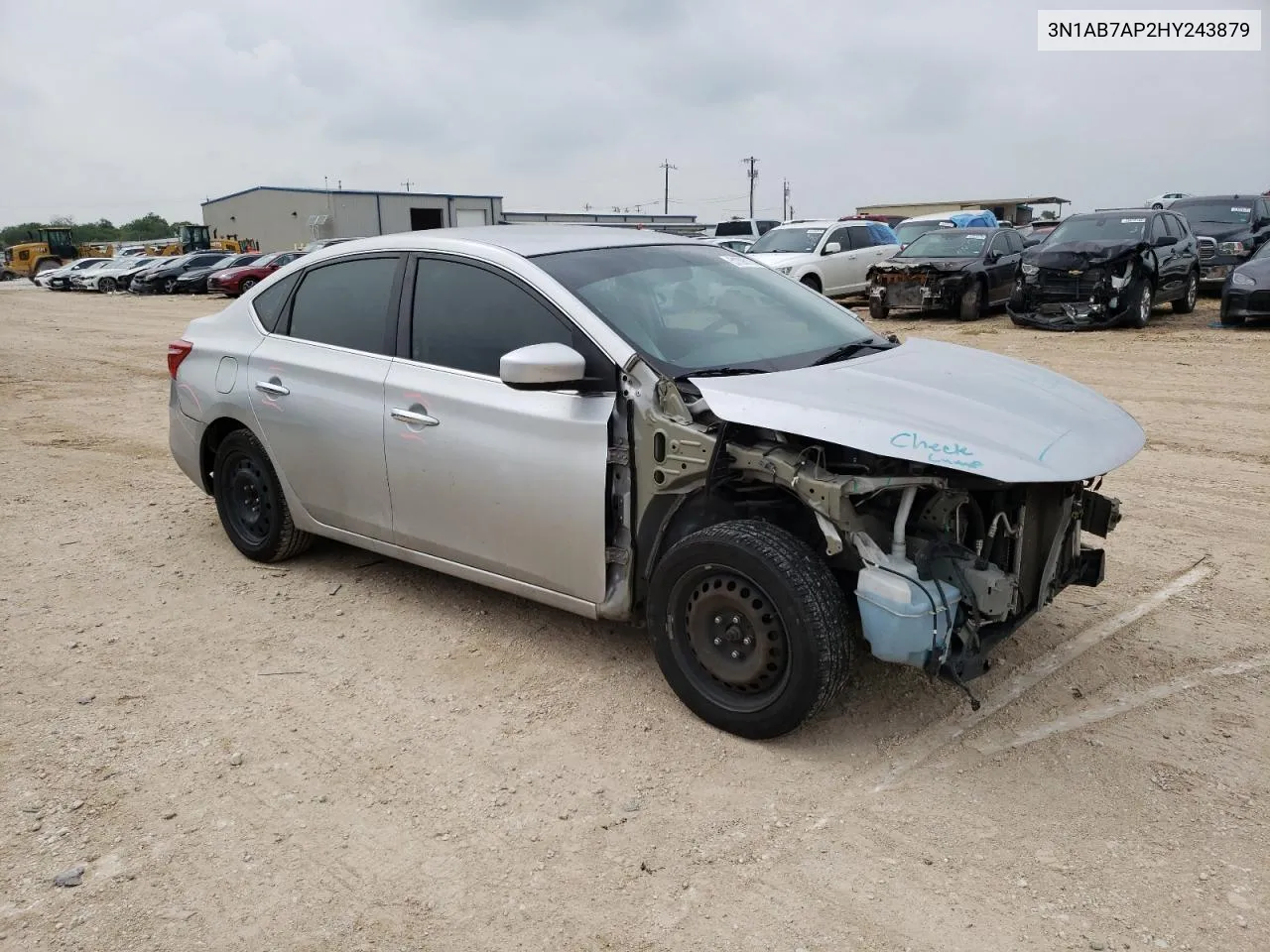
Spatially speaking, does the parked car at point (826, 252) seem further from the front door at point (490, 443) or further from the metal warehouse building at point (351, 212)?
the metal warehouse building at point (351, 212)

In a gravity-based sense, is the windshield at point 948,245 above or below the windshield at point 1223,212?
below

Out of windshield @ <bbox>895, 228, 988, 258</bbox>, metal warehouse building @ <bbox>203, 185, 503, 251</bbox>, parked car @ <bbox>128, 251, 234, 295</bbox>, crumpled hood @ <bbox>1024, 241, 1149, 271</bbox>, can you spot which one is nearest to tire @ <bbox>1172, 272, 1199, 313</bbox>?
crumpled hood @ <bbox>1024, 241, 1149, 271</bbox>

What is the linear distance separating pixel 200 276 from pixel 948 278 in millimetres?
28565

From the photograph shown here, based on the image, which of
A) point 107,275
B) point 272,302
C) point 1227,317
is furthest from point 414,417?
point 107,275

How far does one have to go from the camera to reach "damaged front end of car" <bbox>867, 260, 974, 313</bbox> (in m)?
15.8

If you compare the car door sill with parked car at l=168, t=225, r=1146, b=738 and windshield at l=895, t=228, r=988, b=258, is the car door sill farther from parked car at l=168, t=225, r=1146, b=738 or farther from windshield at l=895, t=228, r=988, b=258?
windshield at l=895, t=228, r=988, b=258

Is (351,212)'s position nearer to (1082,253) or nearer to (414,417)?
(1082,253)

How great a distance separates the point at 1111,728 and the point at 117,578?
471 cm

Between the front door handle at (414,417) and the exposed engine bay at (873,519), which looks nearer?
the exposed engine bay at (873,519)

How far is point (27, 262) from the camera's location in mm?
55750

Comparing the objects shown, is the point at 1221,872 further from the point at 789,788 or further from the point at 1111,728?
the point at 789,788

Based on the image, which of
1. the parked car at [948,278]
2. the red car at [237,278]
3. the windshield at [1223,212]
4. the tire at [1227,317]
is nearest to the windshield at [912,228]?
the windshield at [1223,212]

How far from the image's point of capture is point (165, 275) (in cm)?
3644

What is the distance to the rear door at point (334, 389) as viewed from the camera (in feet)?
14.8
